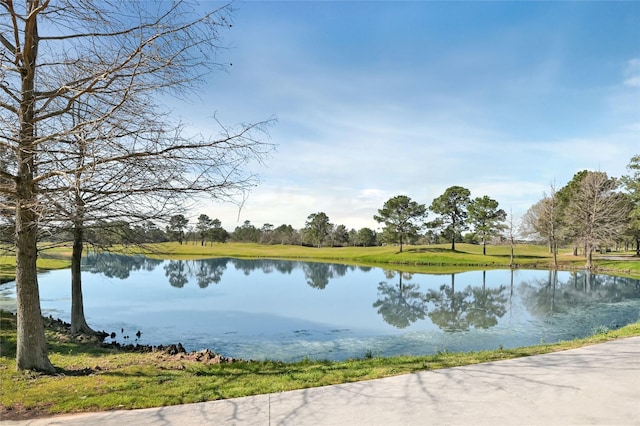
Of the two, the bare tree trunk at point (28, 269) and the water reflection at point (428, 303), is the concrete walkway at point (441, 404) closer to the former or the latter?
the bare tree trunk at point (28, 269)

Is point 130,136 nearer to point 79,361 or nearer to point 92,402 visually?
point 92,402

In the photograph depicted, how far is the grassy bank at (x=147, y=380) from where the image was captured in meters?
4.97

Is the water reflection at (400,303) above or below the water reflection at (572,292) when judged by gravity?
below

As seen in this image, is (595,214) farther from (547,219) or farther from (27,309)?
(27,309)

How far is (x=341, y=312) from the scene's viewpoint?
18453 millimetres

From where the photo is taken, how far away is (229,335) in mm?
13594

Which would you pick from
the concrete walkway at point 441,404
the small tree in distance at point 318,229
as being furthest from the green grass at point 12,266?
the small tree in distance at point 318,229

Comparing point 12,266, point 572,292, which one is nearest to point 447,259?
point 572,292

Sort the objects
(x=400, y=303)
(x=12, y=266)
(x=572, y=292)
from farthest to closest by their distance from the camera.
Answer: (x=12, y=266) → (x=572, y=292) → (x=400, y=303)

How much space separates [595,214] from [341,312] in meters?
33.7

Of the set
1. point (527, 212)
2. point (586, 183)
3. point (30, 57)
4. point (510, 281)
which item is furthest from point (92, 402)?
point (527, 212)

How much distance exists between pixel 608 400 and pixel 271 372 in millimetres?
4902

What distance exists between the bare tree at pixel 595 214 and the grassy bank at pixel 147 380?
36.2m

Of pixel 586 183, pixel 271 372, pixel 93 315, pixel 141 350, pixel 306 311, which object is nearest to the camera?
pixel 271 372
